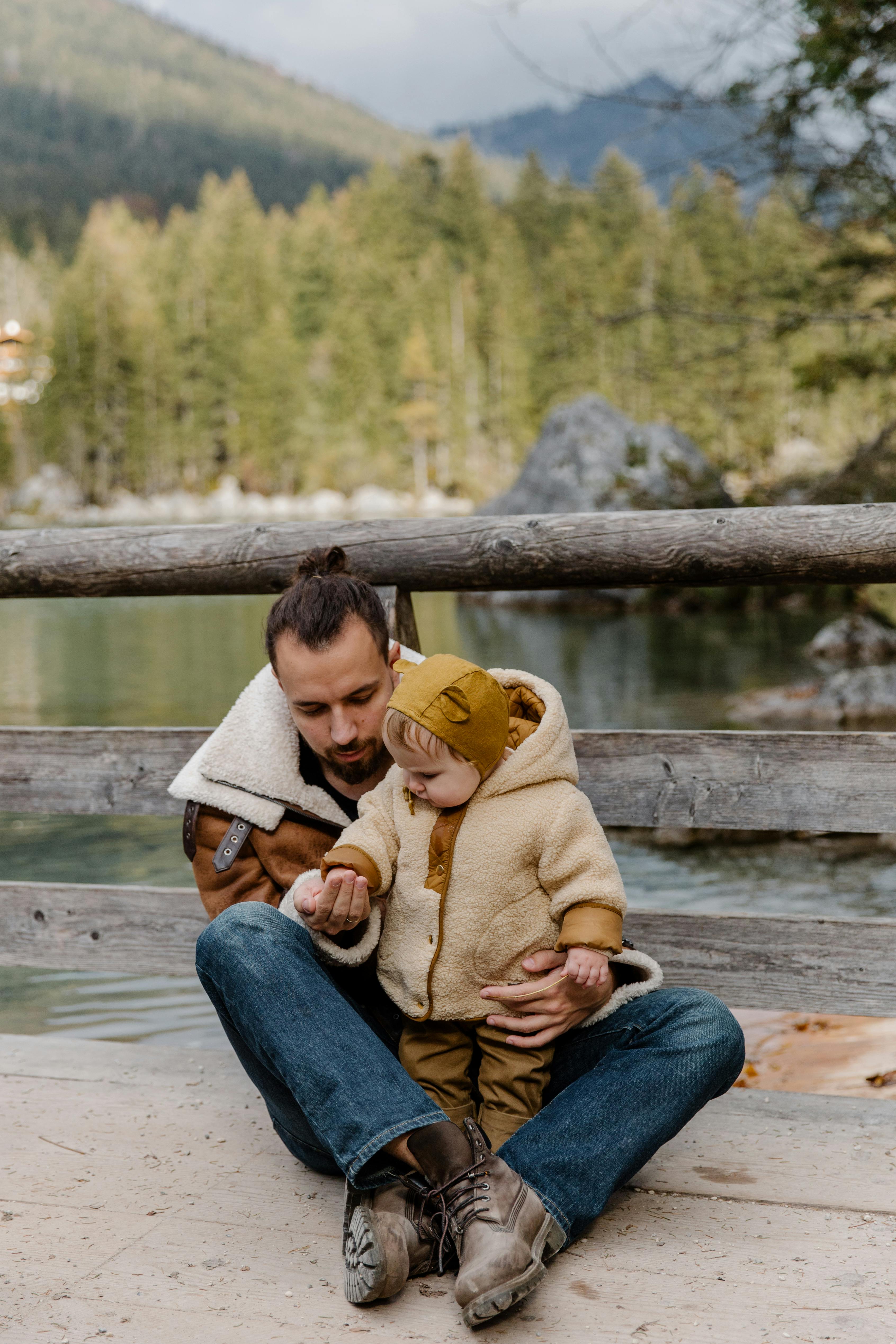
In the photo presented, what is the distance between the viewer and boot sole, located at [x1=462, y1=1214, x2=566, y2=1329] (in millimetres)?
1539

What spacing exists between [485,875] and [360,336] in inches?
1993

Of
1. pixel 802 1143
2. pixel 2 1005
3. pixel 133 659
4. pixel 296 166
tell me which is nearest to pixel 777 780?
pixel 802 1143

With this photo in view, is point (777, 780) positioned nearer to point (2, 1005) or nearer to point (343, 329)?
point (2, 1005)

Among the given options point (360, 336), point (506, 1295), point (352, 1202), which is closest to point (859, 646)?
point (352, 1202)

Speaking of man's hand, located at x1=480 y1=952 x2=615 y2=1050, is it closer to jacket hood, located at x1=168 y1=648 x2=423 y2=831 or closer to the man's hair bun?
jacket hood, located at x1=168 y1=648 x2=423 y2=831

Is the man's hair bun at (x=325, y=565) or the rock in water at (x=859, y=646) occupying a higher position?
the man's hair bun at (x=325, y=565)

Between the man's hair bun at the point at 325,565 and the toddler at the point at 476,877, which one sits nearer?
the toddler at the point at 476,877

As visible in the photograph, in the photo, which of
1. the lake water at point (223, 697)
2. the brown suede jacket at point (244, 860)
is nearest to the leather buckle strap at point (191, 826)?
the brown suede jacket at point (244, 860)

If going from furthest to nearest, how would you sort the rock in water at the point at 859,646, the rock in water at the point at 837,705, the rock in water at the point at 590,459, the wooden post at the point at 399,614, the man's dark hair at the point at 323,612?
the rock in water at the point at 590,459 → the rock in water at the point at 859,646 → the rock in water at the point at 837,705 → the wooden post at the point at 399,614 → the man's dark hair at the point at 323,612

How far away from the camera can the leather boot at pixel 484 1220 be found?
1556mm

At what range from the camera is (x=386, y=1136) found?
173 cm

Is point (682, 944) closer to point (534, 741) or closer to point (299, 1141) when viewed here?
point (534, 741)

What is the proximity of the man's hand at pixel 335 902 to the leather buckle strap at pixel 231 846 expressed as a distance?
0.77ft

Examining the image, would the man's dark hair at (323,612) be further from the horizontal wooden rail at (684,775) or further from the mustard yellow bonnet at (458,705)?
the horizontal wooden rail at (684,775)
